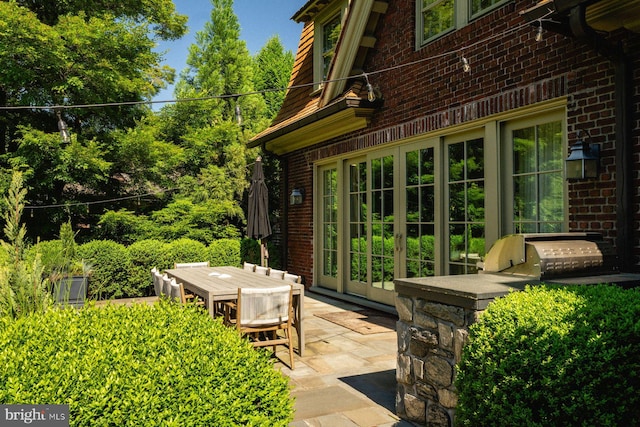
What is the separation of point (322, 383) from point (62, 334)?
94.1 inches

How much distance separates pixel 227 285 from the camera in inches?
222

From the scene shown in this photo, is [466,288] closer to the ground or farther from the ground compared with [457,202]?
closer to the ground

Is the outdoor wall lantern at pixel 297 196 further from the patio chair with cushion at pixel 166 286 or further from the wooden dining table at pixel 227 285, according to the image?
the patio chair with cushion at pixel 166 286

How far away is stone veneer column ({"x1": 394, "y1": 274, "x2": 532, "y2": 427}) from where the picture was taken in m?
3.20

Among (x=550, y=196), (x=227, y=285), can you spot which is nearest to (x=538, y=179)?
(x=550, y=196)

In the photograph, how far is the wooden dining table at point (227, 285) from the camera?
518 centimetres

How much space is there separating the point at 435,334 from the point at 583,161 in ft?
7.39

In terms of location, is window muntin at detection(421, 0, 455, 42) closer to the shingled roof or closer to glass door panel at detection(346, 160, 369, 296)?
the shingled roof

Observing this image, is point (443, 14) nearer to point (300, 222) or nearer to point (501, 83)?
point (501, 83)

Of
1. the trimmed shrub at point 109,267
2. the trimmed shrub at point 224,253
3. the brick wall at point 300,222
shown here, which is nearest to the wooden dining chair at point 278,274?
the brick wall at point 300,222

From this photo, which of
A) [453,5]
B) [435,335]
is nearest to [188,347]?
[435,335]

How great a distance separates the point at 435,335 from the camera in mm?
3432

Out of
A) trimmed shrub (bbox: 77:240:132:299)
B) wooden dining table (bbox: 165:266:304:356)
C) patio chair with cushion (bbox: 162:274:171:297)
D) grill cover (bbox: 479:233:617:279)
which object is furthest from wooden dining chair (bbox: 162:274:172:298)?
grill cover (bbox: 479:233:617:279)

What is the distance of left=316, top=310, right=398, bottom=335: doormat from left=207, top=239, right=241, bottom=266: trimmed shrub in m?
3.94
